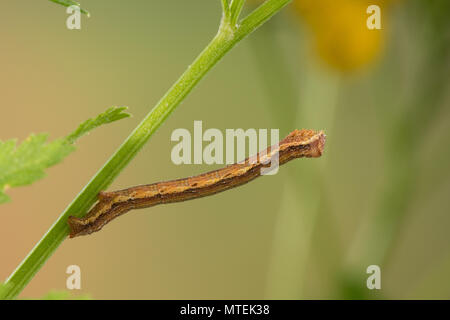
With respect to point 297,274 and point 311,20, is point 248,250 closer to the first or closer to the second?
point 297,274

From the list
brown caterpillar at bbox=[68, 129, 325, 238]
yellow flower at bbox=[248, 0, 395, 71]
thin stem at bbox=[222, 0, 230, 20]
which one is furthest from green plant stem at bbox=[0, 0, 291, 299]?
→ yellow flower at bbox=[248, 0, 395, 71]

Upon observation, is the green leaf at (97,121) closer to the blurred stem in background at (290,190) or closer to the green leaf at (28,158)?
the green leaf at (28,158)

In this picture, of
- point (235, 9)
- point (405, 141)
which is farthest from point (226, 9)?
point (405, 141)

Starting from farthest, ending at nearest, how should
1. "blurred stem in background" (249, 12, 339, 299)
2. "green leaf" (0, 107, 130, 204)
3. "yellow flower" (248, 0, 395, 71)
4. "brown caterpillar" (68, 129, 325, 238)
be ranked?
"blurred stem in background" (249, 12, 339, 299) → "yellow flower" (248, 0, 395, 71) → "brown caterpillar" (68, 129, 325, 238) → "green leaf" (0, 107, 130, 204)

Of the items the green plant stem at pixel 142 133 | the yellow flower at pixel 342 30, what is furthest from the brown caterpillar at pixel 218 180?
the yellow flower at pixel 342 30

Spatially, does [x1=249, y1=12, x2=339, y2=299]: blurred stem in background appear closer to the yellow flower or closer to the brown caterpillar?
the yellow flower
